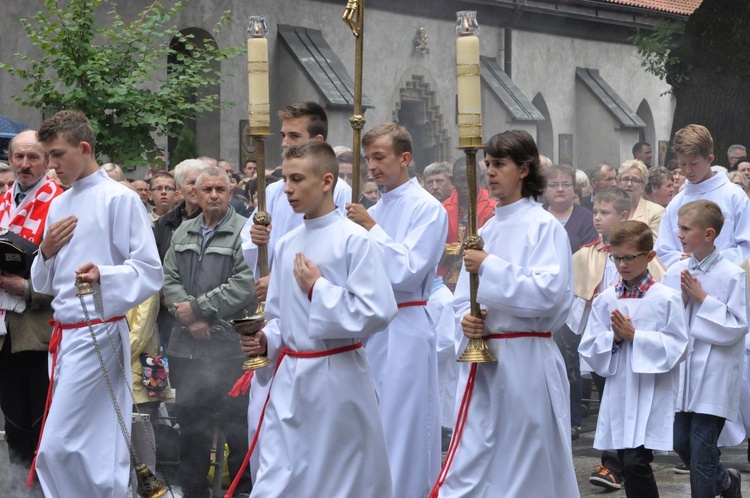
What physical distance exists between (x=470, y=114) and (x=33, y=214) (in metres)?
2.96

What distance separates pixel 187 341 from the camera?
26.0 ft

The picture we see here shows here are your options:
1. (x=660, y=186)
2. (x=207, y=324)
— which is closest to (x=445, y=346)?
(x=207, y=324)

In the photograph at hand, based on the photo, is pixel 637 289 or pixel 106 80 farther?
pixel 106 80

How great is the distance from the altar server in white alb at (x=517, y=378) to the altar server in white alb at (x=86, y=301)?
5.65ft

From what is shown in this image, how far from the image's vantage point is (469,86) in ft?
18.7

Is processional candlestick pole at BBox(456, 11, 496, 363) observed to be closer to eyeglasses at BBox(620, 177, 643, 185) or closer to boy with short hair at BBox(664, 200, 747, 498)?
boy with short hair at BBox(664, 200, 747, 498)

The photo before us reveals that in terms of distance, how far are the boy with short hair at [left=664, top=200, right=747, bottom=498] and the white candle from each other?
2.52 metres

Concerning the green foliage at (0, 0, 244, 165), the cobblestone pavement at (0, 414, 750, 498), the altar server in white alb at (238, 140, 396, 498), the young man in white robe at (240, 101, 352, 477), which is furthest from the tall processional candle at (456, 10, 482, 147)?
the green foliage at (0, 0, 244, 165)

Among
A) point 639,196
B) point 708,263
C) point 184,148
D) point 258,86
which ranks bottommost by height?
point 708,263

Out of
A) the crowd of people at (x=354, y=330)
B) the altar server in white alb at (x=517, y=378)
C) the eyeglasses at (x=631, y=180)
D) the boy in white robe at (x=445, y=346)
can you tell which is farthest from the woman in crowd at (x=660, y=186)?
the altar server in white alb at (x=517, y=378)

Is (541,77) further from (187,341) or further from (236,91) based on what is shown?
(187,341)

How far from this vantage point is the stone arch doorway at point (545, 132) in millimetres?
31500

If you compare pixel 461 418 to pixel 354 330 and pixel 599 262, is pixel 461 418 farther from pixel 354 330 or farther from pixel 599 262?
pixel 599 262

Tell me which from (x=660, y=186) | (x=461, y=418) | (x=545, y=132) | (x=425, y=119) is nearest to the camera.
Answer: (x=461, y=418)
